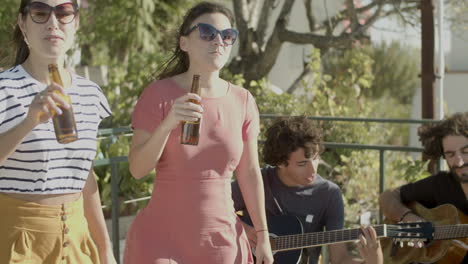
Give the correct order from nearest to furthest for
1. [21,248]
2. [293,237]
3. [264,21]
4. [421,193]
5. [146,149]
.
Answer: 1. [21,248]
2. [146,149]
3. [293,237]
4. [421,193]
5. [264,21]

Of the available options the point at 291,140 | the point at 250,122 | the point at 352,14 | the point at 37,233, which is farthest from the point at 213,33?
the point at 352,14

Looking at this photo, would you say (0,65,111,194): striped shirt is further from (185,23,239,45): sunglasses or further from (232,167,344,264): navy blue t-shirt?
(232,167,344,264): navy blue t-shirt

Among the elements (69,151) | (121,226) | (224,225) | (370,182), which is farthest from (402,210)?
(370,182)

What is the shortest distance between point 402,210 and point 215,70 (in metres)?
1.92

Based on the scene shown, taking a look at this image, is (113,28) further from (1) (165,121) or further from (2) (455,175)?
(1) (165,121)

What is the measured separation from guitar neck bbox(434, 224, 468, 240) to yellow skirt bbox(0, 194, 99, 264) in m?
2.27

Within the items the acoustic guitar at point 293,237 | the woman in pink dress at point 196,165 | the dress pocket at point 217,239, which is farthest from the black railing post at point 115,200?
the dress pocket at point 217,239

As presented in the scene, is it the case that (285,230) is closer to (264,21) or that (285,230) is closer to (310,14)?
(264,21)

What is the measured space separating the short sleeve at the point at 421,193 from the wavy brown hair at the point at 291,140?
2.28ft

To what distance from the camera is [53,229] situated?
96.6 inches

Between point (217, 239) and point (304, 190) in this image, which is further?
point (304, 190)

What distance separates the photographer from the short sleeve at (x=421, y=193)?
4395 millimetres

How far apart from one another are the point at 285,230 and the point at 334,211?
27 centimetres

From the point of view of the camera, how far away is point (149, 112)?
286 centimetres
